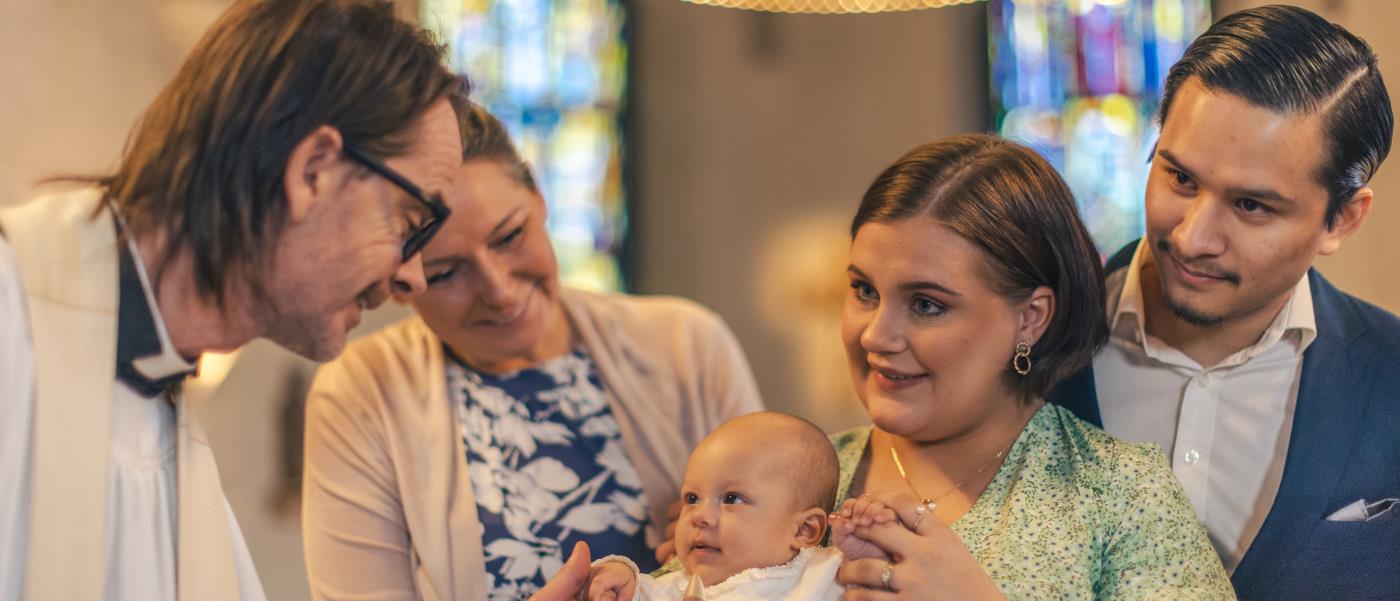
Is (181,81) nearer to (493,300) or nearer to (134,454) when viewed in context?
(134,454)

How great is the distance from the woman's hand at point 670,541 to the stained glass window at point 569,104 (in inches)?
193

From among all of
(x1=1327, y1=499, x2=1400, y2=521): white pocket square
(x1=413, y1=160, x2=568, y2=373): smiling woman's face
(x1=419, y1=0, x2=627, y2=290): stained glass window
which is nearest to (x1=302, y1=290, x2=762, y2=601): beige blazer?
(x1=413, y1=160, x2=568, y2=373): smiling woman's face

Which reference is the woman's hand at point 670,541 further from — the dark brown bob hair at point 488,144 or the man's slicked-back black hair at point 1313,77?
the man's slicked-back black hair at point 1313,77

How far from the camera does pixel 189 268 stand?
1.91m

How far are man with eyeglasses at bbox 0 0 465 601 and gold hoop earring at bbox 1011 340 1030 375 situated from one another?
1.00m

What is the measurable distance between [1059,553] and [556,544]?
42.7 inches

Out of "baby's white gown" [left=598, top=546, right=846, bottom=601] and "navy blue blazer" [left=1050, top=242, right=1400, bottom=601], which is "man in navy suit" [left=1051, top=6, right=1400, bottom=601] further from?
"baby's white gown" [left=598, top=546, right=846, bottom=601]

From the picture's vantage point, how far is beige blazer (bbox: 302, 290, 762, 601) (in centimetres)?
278

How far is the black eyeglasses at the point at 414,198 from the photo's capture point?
1.97 meters

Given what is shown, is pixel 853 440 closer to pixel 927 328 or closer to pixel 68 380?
pixel 927 328

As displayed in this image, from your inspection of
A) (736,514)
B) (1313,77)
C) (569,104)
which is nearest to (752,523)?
(736,514)

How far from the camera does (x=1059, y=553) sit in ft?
7.13

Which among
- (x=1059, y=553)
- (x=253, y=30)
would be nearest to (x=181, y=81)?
(x=253, y=30)

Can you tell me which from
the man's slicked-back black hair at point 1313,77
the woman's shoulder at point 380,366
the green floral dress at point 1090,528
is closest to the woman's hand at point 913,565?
the green floral dress at point 1090,528
